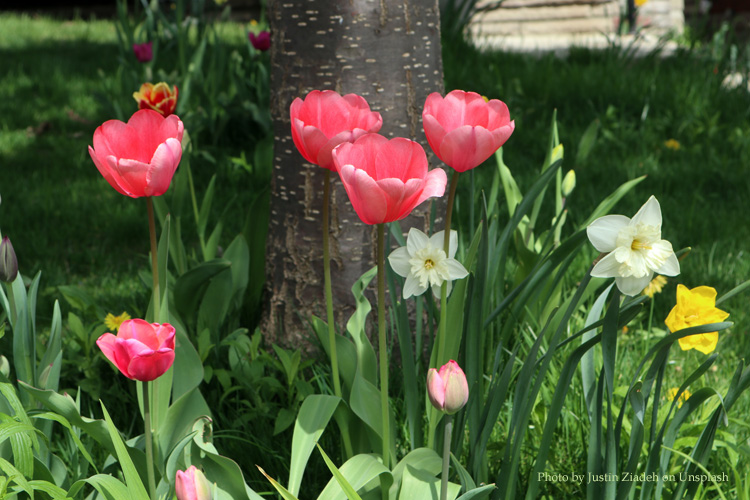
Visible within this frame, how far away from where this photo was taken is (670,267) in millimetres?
983

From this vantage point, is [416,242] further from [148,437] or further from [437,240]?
[148,437]

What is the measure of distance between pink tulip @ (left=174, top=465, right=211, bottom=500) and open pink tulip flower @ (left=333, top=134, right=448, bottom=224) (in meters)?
0.39

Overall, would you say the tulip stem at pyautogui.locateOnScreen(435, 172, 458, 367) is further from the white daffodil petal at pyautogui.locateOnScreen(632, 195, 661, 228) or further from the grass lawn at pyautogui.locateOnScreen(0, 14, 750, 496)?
the grass lawn at pyautogui.locateOnScreen(0, 14, 750, 496)

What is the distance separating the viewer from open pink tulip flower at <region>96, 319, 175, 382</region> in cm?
92

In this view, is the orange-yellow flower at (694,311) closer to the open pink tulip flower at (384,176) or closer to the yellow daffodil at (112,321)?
the open pink tulip flower at (384,176)

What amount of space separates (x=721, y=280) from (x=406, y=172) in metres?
1.72

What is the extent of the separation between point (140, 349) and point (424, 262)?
1.36 feet

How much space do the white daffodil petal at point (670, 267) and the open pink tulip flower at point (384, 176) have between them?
33cm

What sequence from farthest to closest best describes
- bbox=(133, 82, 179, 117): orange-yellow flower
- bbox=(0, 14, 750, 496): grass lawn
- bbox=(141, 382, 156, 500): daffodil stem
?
bbox=(0, 14, 750, 496): grass lawn
bbox=(133, 82, 179, 117): orange-yellow flower
bbox=(141, 382, 156, 500): daffodil stem

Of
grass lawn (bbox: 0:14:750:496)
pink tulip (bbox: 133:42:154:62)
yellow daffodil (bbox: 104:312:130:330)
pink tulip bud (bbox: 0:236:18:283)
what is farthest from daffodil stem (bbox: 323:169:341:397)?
pink tulip (bbox: 133:42:154:62)

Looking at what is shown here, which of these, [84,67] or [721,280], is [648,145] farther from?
[84,67]

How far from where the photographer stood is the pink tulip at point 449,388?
92 centimetres

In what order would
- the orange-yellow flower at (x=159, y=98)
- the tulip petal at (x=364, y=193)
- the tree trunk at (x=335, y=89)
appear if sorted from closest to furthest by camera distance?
the tulip petal at (x=364, y=193) < the tree trunk at (x=335, y=89) < the orange-yellow flower at (x=159, y=98)

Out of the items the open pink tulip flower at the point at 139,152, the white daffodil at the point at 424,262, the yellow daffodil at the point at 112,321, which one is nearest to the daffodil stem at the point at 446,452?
the white daffodil at the point at 424,262
